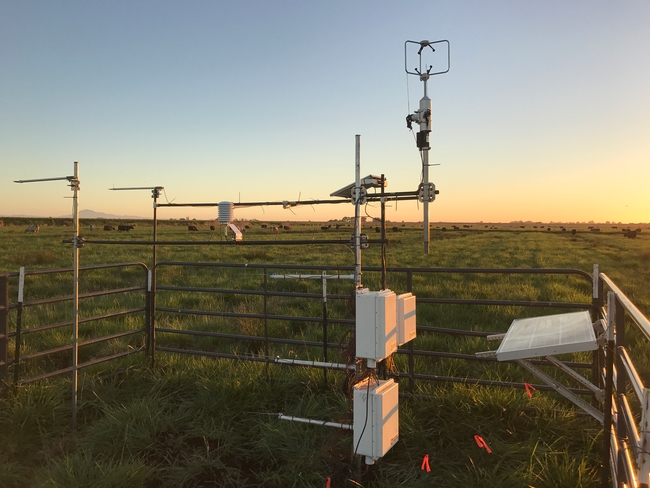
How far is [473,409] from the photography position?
3.96 metres

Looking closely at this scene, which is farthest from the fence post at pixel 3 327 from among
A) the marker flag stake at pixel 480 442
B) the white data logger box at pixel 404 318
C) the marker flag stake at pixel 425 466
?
the marker flag stake at pixel 480 442

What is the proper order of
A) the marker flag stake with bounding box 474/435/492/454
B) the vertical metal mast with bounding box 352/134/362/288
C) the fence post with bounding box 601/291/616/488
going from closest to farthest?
the fence post with bounding box 601/291/616/488, the vertical metal mast with bounding box 352/134/362/288, the marker flag stake with bounding box 474/435/492/454

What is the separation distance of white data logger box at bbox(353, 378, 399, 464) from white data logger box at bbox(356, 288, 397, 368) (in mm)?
175

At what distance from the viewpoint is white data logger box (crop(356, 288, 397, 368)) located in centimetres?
298

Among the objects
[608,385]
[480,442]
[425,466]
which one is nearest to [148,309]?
[425,466]

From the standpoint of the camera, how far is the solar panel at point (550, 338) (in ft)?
7.98

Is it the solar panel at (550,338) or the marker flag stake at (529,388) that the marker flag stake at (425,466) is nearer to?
the solar panel at (550,338)

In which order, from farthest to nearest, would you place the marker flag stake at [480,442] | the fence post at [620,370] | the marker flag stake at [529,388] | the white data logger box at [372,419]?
the marker flag stake at [529,388]
the marker flag stake at [480,442]
the white data logger box at [372,419]
the fence post at [620,370]

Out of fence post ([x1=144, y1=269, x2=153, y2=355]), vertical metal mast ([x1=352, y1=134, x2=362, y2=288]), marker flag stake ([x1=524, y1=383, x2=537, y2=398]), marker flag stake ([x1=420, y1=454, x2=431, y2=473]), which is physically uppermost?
vertical metal mast ([x1=352, y1=134, x2=362, y2=288])

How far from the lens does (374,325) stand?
2.99 m

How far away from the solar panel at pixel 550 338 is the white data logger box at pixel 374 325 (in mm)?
713

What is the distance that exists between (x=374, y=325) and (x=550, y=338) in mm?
1072

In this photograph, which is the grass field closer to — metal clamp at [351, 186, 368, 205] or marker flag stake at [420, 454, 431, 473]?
marker flag stake at [420, 454, 431, 473]

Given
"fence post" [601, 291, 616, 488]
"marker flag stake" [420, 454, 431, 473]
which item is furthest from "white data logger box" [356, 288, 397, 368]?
"fence post" [601, 291, 616, 488]
